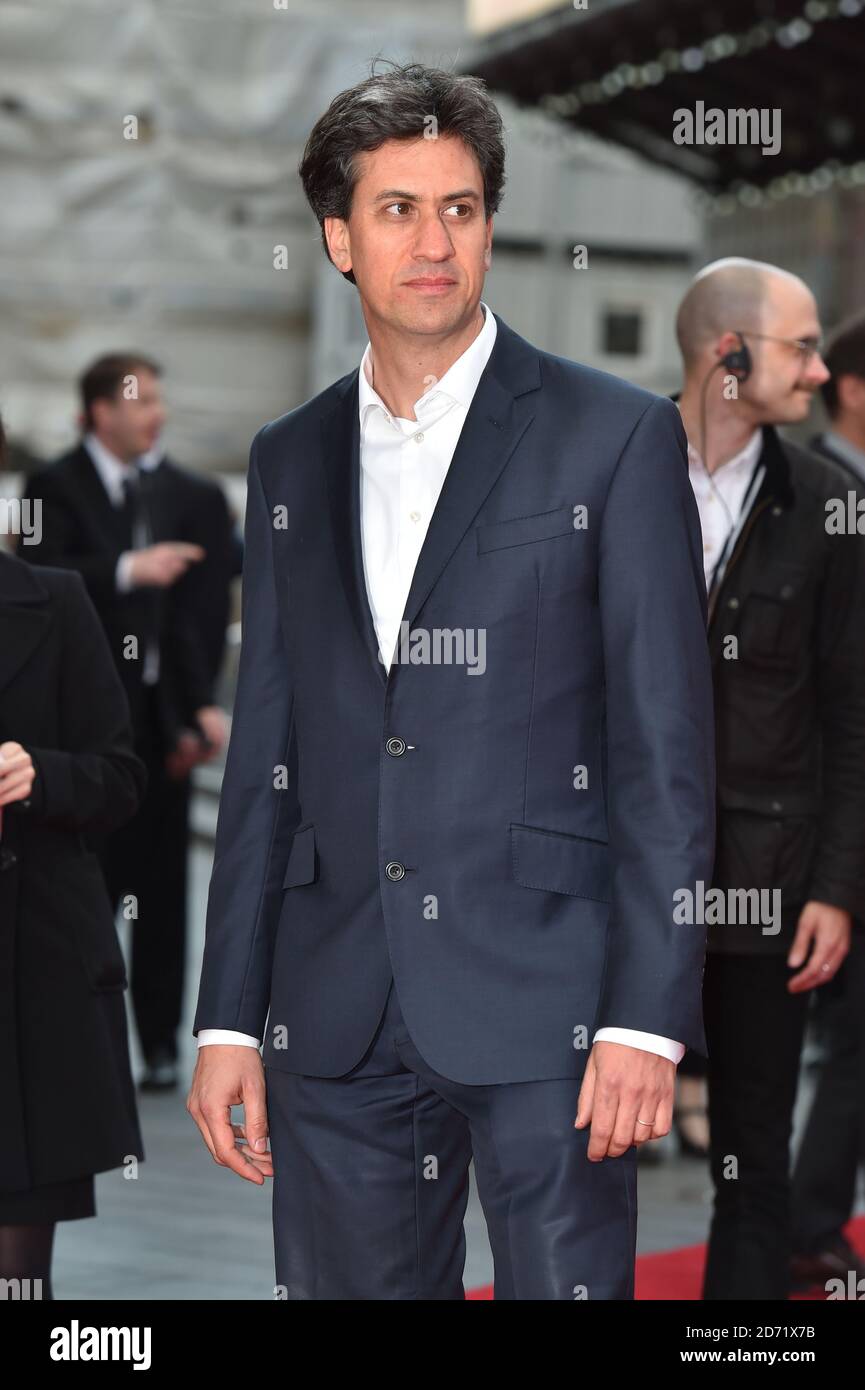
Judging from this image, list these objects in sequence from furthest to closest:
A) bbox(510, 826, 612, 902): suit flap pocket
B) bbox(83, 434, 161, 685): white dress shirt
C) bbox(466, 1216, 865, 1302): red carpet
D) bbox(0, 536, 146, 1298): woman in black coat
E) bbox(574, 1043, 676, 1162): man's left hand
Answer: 1. bbox(83, 434, 161, 685): white dress shirt
2. bbox(466, 1216, 865, 1302): red carpet
3. bbox(0, 536, 146, 1298): woman in black coat
4. bbox(510, 826, 612, 902): suit flap pocket
5. bbox(574, 1043, 676, 1162): man's left hand

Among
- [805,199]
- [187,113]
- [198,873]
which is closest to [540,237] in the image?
[805,199]

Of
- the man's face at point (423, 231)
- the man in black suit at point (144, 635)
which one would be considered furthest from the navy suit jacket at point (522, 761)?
the man in black suit at point (144, 635)

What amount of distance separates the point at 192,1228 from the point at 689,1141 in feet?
4.92

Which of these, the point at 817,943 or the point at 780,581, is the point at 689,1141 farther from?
the point at 780,581

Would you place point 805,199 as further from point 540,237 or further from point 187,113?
point 187,113

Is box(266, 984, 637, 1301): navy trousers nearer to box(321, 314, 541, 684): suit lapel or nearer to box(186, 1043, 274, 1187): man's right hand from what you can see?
box(186, 1043, 274, 1187): man's right hand

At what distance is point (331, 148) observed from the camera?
2641mm

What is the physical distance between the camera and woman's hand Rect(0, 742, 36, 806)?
11.3 feet

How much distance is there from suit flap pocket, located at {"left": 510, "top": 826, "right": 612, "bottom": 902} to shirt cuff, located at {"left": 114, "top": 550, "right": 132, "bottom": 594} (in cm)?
401

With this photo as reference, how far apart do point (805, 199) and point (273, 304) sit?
410 cm

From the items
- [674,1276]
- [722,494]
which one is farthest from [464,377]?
[674,1276]

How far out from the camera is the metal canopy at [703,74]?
404 inches

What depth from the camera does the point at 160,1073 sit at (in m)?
6.59

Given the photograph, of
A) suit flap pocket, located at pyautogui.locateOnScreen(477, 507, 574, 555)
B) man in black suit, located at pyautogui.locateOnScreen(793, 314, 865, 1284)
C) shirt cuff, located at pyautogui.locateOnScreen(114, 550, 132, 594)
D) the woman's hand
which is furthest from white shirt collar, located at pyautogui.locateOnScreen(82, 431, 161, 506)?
suit flap pocket, located at pyautogui.locateOnScreen(477, 507, 574, 555)
